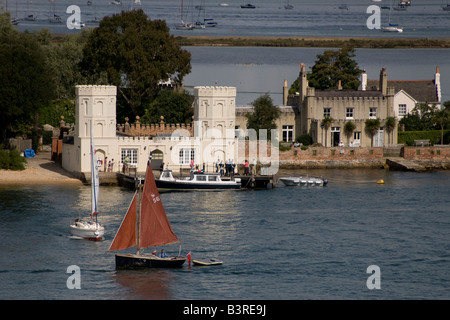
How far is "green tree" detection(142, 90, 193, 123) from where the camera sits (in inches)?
3802

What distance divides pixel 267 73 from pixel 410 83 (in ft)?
208

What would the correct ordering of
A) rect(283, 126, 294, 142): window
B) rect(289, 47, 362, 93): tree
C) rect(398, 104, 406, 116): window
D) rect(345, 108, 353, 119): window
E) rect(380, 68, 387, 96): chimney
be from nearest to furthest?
rect(345, 108, 353, 119): window → rect(283, 126, 294, 142): window → rect(380, 68, 387, 96): chimney → rect(398, 104, 406, 116): window → rect(289, 47, 362, 93): tree

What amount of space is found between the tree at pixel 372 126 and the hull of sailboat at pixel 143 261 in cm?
4756

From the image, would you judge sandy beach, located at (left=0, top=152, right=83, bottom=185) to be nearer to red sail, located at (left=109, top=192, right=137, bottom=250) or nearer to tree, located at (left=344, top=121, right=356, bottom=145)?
red sail, located at (left=109, top=192, right=137, bottom=250)

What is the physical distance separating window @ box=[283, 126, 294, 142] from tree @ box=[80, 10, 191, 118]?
13158 mm

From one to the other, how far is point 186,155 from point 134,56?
19.2 metres

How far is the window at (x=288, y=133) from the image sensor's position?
9775cm

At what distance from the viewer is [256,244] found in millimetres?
58188

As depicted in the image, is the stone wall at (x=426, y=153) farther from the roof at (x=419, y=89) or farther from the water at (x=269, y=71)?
the water at (x=269, y=71)

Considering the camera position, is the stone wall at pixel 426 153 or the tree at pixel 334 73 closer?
the stone wall at pixel 426 153

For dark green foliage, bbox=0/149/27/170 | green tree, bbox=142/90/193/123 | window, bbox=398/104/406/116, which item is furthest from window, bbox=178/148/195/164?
window, bbox=398/104/406/116

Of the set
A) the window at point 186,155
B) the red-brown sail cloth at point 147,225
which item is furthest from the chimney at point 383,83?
the red-brown sail cloth at point 147,225

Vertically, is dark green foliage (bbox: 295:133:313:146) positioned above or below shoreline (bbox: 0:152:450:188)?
above
